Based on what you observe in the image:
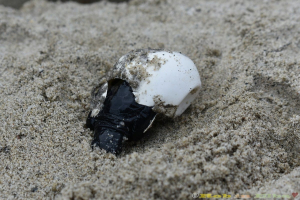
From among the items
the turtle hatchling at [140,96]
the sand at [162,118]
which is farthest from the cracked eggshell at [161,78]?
the sand at [162,118]

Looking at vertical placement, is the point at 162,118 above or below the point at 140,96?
below

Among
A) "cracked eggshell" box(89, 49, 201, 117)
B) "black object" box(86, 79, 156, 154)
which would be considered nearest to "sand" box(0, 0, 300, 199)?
"black object" box(86, 79, 156, 154)

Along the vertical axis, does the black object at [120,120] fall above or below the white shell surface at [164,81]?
below

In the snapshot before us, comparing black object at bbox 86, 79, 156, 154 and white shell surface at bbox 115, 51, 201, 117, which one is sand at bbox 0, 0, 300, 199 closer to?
black object at bbox 86, 79, 156, 154

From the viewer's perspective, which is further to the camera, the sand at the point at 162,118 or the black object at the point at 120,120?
the black object at the point at 120,120

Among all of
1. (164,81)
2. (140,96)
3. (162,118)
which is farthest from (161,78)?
(162,118)

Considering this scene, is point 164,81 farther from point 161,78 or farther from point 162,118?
point 162,118

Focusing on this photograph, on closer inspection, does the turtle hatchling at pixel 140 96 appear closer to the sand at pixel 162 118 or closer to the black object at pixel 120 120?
the black object at pixel 120 120
